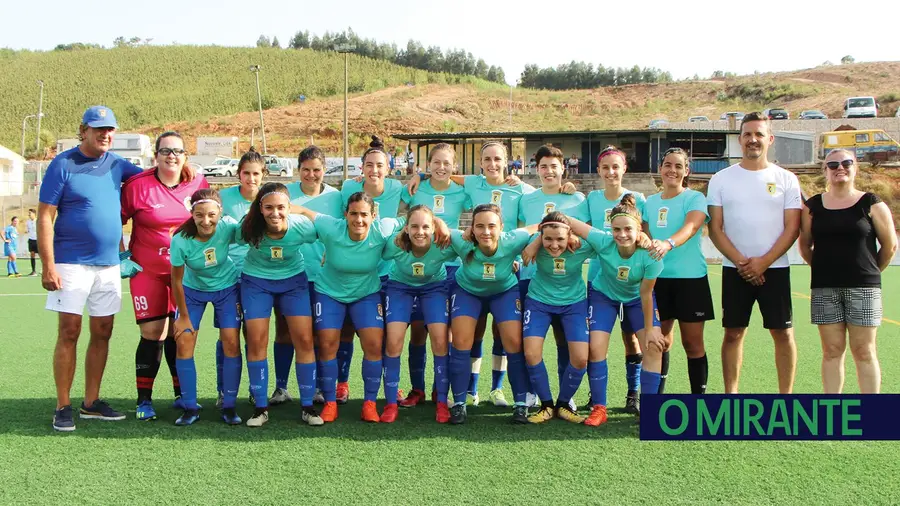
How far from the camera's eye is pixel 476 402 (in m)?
5.71

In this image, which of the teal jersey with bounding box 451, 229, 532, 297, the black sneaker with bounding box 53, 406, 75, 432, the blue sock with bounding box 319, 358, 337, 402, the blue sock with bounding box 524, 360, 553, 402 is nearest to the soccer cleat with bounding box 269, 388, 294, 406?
the blue sock with bounding box 319, 358, 337, 402

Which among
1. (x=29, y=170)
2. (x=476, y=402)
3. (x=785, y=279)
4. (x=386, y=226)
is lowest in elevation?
(x=476, y=402)

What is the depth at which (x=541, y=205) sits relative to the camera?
18.6ft

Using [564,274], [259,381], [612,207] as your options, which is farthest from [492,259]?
[259,381]

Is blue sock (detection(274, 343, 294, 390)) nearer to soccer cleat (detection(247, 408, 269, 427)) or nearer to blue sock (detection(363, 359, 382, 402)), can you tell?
soccer cleat (detection(247, 408, 269, 427))

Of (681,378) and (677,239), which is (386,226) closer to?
(677,239)

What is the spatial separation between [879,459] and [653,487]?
139 cm

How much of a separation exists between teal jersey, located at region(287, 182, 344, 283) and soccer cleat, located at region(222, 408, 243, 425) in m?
1.04

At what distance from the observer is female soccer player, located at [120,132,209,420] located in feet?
17.0

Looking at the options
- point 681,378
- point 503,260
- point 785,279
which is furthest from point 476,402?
point 785,279

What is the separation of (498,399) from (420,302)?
0.95 metres

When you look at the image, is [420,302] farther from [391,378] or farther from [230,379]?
[230,379]

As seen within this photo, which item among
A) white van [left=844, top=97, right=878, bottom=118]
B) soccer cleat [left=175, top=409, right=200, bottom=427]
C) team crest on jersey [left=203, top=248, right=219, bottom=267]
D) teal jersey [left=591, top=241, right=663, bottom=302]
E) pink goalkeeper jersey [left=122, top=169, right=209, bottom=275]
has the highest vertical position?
white van [left=844, top=97, right=878, bottom=118]

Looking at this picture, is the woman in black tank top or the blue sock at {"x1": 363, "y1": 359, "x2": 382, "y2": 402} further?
the blue sock at {"x1": 363, "y1": 359, "x2": 382, "y2": 402}
